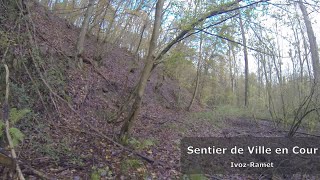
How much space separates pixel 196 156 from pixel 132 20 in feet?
39.5

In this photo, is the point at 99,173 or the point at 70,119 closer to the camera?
the point at 99,173

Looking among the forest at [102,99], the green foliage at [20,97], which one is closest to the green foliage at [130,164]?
the forest at [102,99]

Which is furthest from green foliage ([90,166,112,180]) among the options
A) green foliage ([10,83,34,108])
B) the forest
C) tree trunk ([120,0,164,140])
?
green foliage ([10,83,34,108])

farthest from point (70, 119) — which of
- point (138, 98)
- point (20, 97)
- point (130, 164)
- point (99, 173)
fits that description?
point (99, 173)

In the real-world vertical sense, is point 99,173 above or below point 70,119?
below

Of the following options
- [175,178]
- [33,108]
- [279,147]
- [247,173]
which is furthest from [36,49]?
[279,147]

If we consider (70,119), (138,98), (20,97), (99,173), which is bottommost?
(99,173)

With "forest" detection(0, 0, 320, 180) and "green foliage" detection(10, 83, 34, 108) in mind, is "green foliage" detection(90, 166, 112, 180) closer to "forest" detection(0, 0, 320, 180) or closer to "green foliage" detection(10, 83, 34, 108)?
"forest" detection(0, 0, 320, 180)

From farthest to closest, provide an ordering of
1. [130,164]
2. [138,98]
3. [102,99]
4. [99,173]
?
[102,99] → [138,98] → [130,164] → [99,173]

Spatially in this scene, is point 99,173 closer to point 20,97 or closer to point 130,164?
point 130,164

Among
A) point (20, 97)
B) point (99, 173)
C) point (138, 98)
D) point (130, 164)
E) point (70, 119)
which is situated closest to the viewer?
point (99, 173)

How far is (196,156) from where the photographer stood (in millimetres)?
5484

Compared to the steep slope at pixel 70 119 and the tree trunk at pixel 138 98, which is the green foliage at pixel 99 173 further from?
the tree trunk at pixel 138 98

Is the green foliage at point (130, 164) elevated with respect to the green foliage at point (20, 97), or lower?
lower
